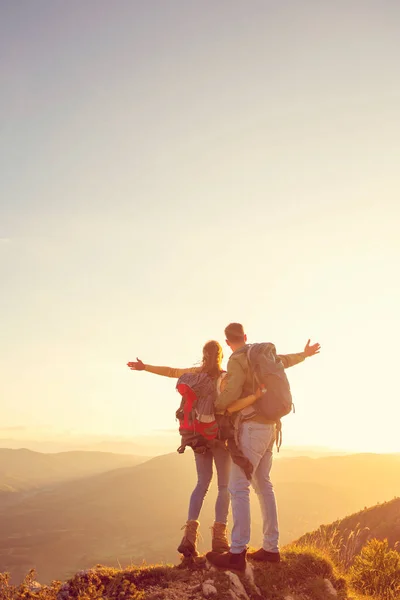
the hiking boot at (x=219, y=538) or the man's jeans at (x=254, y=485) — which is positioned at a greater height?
the man's jeans at (x=254, y=485)

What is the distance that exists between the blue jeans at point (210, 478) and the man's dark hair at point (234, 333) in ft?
5.38

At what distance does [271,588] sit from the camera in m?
6.49

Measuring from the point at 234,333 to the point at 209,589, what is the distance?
11.2 feet

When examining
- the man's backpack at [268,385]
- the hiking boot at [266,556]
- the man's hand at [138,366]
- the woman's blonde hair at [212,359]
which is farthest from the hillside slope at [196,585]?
the man's hand at [138,366]

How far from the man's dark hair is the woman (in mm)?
347

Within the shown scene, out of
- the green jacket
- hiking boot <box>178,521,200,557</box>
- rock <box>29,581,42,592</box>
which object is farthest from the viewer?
hiking boot <box>178,521,200,557</box>

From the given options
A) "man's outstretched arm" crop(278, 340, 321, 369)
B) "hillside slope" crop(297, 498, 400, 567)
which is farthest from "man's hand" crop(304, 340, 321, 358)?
"hillside slope" crop(297, 498, 400, 567)

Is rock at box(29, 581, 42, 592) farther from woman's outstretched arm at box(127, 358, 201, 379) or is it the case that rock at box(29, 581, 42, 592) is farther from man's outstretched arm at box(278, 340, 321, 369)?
man's outstretched arm at box(278, 340, 321, 369)

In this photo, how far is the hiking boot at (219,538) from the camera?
23.0 feet

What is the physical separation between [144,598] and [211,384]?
9.47 ft

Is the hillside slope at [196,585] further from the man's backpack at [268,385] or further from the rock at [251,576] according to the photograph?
the man's backpack at [268,385]

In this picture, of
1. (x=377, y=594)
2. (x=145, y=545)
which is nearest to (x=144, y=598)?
(x=377, y=594)

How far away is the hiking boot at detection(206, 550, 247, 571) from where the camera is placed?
6371 mm

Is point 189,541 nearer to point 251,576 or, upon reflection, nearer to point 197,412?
point 251,576
